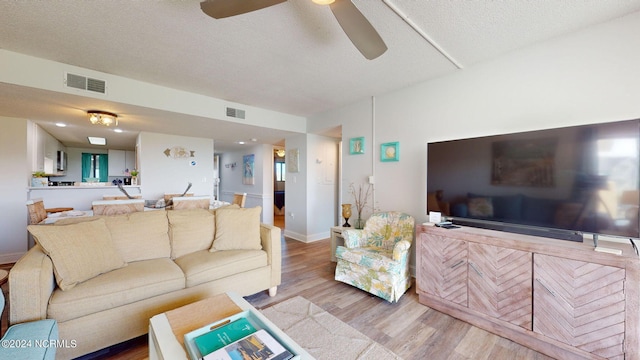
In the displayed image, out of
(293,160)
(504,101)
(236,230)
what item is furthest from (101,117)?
(504,101)

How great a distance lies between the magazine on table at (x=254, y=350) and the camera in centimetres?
104

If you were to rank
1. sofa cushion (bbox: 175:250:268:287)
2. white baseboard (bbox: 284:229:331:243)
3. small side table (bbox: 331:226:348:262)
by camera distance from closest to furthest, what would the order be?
sofa cushion (bbox: 175:250:268:287) → small side table (bbox: 331:226:348:262) → white baseboard (bbox: 284:229:331:243)

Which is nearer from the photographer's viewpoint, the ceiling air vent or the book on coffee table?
the book on coffee table

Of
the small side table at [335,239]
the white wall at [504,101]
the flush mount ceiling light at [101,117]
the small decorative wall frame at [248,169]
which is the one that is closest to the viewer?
the white wall at [504,101]

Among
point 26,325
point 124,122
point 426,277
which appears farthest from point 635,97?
point 124,122

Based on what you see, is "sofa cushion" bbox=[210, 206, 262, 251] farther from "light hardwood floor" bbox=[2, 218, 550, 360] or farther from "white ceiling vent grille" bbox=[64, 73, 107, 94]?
"white ceiling vent grille" bbox=[64, 73, 107, 94]

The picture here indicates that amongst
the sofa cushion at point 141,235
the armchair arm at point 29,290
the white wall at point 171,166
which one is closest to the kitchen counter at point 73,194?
the white wall at point 171,166

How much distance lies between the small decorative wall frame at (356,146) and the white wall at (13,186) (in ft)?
15.9

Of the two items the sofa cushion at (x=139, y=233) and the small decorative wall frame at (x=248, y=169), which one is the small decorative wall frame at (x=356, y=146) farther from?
the small decorative wall frame at (x=248, y=169)

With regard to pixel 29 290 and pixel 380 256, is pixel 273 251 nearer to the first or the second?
pixel 380 256

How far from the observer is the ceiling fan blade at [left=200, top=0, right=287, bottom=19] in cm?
135

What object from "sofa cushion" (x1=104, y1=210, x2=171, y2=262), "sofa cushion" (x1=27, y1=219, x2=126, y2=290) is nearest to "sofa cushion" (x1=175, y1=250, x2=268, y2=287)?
"sofa cushion" (x1=104, y1=210, x2=171, y2=262)

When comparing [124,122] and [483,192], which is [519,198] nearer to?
[483,192]

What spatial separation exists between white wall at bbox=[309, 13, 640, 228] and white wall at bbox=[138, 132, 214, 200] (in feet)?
11.8
